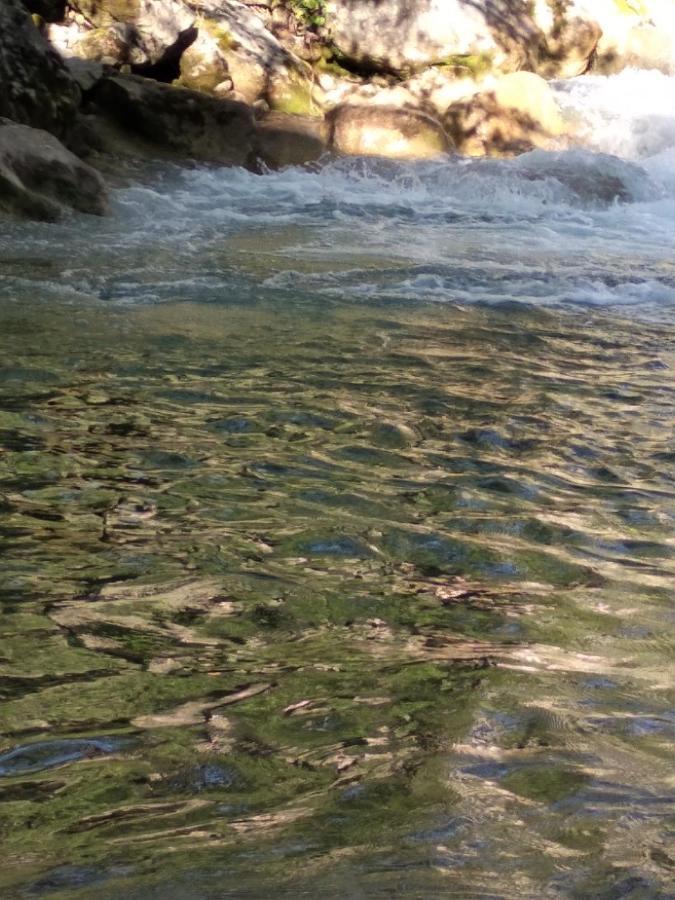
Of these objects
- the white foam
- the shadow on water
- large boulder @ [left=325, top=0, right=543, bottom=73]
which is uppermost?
large boulder @ [left=325, top=0, right=543, bottom=73]

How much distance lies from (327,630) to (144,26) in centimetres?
1281

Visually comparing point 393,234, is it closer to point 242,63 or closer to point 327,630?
point 242,63

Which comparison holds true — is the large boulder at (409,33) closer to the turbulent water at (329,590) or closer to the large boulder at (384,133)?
the large boulder at (384,133)

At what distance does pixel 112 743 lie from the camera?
84.4 inches

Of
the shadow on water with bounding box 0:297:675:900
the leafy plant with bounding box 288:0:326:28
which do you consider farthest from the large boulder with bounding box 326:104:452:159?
the shadow on water with bounding box 0:297:675:900

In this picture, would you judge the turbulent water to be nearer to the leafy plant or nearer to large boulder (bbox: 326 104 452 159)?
large boulder (bbox: 326 104 452 159)

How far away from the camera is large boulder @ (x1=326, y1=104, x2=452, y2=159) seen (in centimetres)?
1415

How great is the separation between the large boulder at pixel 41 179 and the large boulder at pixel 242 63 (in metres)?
5.27

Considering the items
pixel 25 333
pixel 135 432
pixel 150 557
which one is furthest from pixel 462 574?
pixel 25 333

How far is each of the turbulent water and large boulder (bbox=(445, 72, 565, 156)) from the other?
858 centimetres

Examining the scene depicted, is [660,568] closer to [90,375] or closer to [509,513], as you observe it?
[509,513]

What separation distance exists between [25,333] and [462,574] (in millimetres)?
2983

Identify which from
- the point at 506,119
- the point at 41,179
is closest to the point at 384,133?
the point at 506,119

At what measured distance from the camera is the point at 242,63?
14469mm
